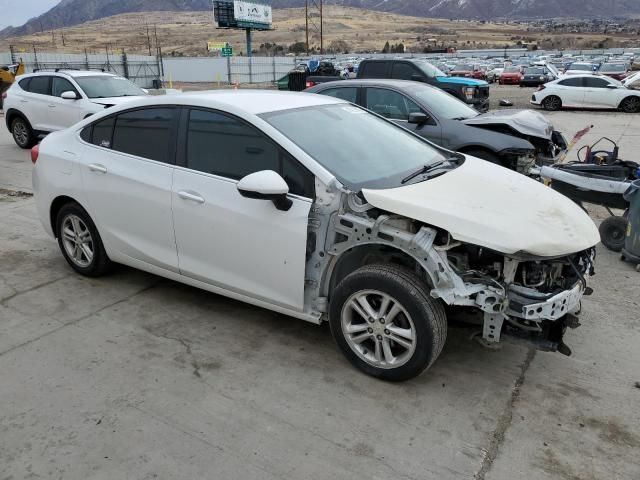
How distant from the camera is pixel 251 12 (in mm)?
59031

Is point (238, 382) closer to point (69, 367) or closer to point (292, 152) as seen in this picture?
point (69, 367)

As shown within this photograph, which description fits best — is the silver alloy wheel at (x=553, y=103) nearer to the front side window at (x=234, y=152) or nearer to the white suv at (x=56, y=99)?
the white suv at (x=56, y=99)

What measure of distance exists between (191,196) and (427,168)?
5.56 ft

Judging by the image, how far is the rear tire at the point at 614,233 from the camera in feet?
19.1

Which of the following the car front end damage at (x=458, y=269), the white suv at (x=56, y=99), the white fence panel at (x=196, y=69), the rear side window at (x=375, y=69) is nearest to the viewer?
the car front end damage at (x=458, y=269)

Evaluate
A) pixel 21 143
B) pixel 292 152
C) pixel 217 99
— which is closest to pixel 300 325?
pixel 292 152

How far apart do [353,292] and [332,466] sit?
39.8 inches

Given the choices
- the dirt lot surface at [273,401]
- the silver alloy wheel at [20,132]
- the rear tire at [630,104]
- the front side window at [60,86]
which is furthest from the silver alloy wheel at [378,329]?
the rear tire at [630,104]

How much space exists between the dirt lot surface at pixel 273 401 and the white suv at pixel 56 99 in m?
7.77

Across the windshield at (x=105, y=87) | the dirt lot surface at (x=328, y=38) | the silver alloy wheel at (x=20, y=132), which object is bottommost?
the silver alloy wheel at (x=20, y=132)

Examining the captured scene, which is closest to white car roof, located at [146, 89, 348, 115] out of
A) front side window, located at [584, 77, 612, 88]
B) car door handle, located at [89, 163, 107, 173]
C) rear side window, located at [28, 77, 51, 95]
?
car door handle, located at [89, 163, 107, 173]

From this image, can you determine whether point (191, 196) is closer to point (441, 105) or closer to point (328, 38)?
point (441, 105)

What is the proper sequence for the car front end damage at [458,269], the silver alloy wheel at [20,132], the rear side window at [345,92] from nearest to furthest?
the car front end damage at [458,269]
the rear side window at [345,92]
the silver alloy wheel at [20,132]

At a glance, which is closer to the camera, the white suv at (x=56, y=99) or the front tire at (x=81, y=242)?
the front tire at (x=81, y=242)
